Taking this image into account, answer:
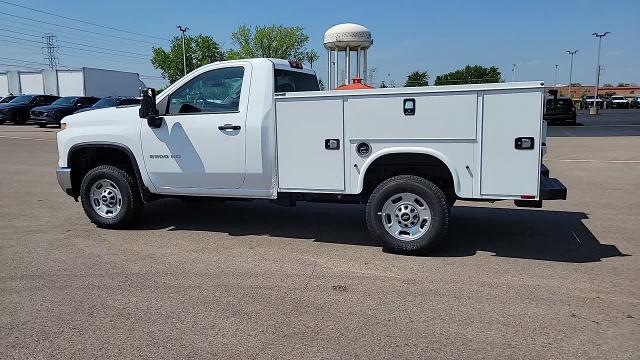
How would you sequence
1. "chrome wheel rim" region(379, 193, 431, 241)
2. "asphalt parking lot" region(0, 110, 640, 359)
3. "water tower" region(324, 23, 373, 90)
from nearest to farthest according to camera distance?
"asphalt parking lot" region(0, 110, 640, 359) < "chrome wheel rim" region(379, 193, 431, 241) < "water tower" region(324, 23, 373, 90)

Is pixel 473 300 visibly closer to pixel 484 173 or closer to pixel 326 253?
pixel 484 173

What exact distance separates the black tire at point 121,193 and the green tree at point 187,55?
8128 cm

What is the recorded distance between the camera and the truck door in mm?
6102

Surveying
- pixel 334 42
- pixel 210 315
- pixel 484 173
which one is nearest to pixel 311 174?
pixel 484 173

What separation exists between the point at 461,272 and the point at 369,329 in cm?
160

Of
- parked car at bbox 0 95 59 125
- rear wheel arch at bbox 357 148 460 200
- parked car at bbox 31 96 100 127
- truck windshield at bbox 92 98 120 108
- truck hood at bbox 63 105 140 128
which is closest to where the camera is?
rear wheel arch at bbox 357 148 460 200

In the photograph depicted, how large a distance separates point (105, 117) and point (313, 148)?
2865 millimetres

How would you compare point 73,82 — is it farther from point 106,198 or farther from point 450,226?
point 450,226

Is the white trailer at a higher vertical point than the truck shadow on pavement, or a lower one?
higher

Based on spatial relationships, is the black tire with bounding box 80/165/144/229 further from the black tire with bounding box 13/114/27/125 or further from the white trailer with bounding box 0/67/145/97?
the white trailer with bounding box 0/67/145/97

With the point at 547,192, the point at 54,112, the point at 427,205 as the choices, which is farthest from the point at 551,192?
the point at 54,112

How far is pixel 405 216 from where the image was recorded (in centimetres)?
561

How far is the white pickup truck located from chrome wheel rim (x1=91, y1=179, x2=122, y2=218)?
0.02 metres

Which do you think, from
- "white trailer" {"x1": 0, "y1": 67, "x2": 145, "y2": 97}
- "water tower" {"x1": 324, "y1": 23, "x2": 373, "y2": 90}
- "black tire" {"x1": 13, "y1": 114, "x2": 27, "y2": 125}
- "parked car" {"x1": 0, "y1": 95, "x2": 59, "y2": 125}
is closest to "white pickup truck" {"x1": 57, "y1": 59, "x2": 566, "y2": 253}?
"water tower" {"x1": 324, "y1": 23, "x2": 373, "y2": 90}
